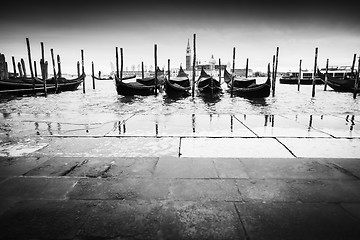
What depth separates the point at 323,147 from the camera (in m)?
2.90

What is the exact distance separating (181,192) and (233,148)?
1485mm

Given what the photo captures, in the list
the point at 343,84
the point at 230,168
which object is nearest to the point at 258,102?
the point at 230,168

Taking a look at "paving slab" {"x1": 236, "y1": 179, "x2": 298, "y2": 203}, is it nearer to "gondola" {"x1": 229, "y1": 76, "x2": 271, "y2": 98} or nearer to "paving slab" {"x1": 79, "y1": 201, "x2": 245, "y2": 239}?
"paving slab" {"x1": 79, "y1": 201, "x2": 245, "y2": 239}

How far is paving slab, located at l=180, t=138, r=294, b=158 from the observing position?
8.66 ft

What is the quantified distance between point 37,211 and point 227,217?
4.23 ft

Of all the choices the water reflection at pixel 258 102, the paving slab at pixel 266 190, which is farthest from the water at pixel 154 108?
the paving slab at pixel 266 190

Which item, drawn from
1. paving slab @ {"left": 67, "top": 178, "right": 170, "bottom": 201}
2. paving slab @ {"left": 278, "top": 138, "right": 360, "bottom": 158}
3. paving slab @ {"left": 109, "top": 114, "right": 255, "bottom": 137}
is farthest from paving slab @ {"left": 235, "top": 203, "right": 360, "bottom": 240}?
paving slab @ {"left": 109, "top": 114, "right": 255, "bottom": 137}

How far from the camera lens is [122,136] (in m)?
3.58

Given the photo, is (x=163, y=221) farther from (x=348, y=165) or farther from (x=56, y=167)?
(x=348, y=165)

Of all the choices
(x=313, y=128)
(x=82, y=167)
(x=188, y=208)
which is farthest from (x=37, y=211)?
(x=313, y=128)

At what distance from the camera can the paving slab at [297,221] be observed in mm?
1171

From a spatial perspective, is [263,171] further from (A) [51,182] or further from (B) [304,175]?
(A) [51,182]

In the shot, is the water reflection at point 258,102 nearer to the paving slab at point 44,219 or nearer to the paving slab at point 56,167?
the paving slab at point 56,167

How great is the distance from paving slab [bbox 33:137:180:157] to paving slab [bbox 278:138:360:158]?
1674 millimetres
